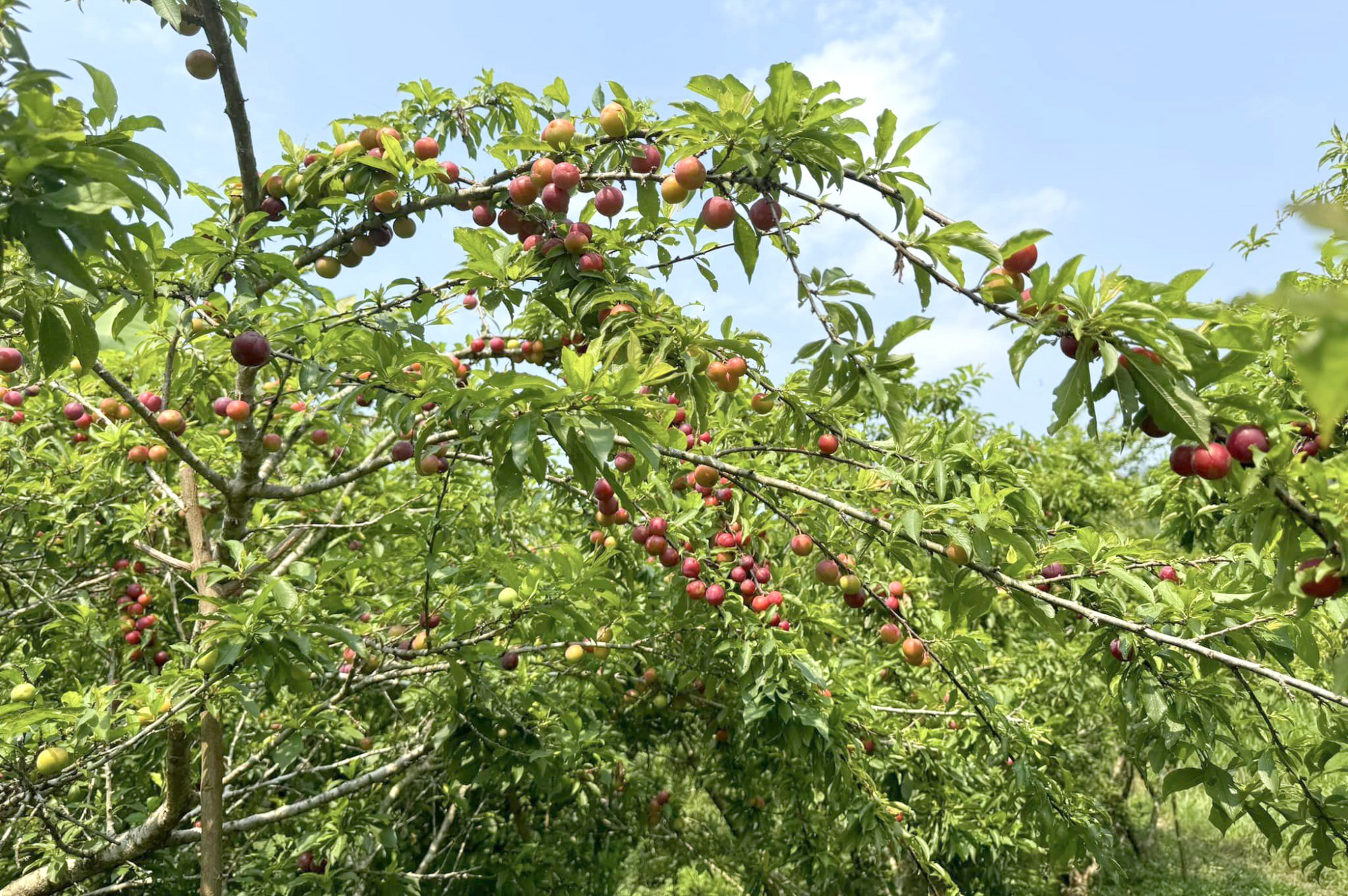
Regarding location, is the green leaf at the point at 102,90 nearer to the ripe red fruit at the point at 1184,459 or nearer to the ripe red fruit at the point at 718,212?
the ripe red fruit at the point at 718,212

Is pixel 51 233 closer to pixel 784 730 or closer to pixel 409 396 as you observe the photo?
pixel 409 396

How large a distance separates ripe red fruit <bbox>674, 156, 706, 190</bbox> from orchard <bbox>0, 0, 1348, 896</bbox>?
11 mm

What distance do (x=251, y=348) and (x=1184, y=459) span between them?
2.37 meters

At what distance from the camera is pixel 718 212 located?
2.03m

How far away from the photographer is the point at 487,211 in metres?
2.67

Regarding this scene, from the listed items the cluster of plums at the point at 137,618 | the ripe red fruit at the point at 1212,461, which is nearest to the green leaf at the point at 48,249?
the ripe red fruit at the point at 1212,461

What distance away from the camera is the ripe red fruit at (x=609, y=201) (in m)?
2.38

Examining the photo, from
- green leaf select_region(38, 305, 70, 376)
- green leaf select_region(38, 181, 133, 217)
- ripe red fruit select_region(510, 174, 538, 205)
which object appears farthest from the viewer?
ripe red fruit select_region(510, 174, 538, 205)

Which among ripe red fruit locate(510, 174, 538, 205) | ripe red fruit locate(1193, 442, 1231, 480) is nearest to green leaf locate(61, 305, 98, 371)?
ripe red fruit locate(510, 174, 538, 205)

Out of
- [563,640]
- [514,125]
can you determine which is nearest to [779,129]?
[514,125]

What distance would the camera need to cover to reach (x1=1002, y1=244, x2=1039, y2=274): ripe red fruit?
5.39 ft

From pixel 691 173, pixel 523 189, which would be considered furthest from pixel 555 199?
pixel 691 173

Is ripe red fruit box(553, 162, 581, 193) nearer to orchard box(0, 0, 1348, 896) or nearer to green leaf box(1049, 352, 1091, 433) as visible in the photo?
orchard box(0, 0, 1348, 896)

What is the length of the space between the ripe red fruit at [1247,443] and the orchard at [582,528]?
0.05 feet
